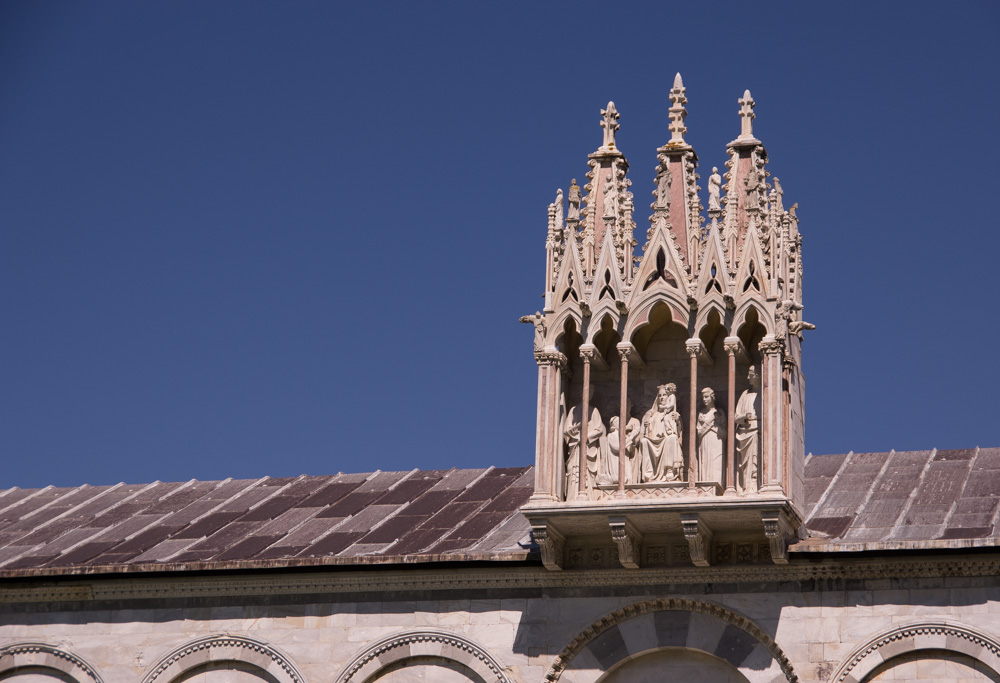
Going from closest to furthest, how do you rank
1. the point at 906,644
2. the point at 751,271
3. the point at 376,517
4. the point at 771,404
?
the point at 906,644, the point at 771,404, the point at 751,271, the point at 376,517

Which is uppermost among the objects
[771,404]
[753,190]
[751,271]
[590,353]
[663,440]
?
[753,190]

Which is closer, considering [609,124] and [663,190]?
[663,190]

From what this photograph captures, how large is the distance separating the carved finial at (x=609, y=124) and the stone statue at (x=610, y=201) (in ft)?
2.16

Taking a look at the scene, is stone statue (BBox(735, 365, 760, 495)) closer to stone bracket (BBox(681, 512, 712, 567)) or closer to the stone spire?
stone bracket (BBox(681, 512, 712, 567))

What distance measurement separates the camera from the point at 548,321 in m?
24.5

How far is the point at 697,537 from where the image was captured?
2295cm

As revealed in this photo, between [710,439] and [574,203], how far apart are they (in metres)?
3.81

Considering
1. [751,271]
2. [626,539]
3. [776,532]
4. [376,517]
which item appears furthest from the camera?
A: [376,517]

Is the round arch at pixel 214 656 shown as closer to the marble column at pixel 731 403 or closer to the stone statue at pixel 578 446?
the stone statue at pixel 578 446

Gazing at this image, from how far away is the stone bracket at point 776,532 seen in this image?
22562 millimetres

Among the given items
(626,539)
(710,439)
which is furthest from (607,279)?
(626,539)

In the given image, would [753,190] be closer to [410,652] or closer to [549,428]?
[549,428]

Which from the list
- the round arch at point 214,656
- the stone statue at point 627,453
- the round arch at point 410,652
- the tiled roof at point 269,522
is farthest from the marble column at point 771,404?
the round arch at point 214,656

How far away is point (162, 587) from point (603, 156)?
8671 mm
